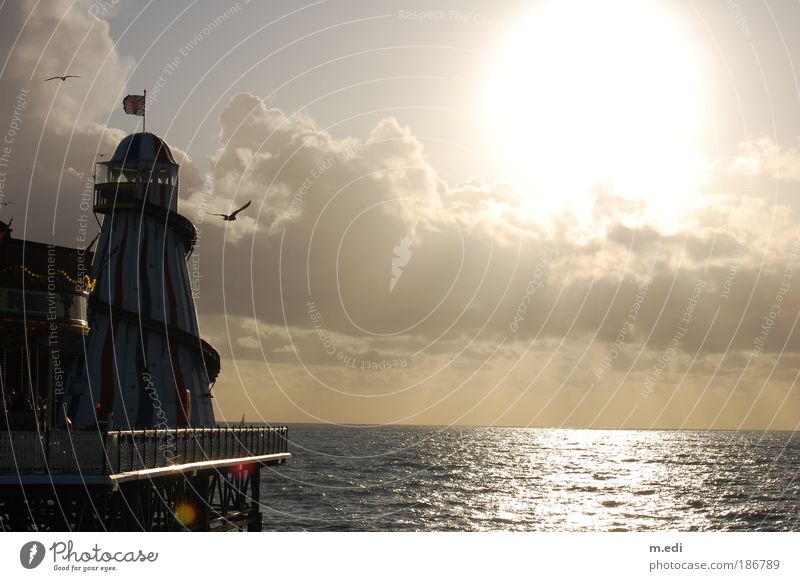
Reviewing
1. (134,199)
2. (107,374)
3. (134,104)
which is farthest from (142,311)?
(134,104)

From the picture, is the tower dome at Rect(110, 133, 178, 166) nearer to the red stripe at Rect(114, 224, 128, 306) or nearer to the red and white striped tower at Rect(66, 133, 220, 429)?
the red and white striped tower at Rect(66, 133, 220, 429)

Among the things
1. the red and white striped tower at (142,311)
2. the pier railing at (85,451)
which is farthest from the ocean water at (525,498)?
the pier railing at (85,451)

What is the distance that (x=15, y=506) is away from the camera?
41906 millimetres

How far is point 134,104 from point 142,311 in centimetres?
1144

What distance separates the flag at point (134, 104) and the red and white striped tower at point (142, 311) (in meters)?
1.32

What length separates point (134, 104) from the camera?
61.6m

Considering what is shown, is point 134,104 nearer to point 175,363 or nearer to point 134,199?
point 134,199

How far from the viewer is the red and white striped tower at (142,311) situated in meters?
55.7

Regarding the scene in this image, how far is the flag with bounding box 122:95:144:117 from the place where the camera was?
61.5 meters

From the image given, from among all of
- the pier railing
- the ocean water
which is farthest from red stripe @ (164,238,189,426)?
the ocean water

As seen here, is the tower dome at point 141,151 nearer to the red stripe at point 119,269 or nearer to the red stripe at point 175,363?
the red stripe at point 119,269

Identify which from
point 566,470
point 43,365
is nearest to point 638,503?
point 566,470
